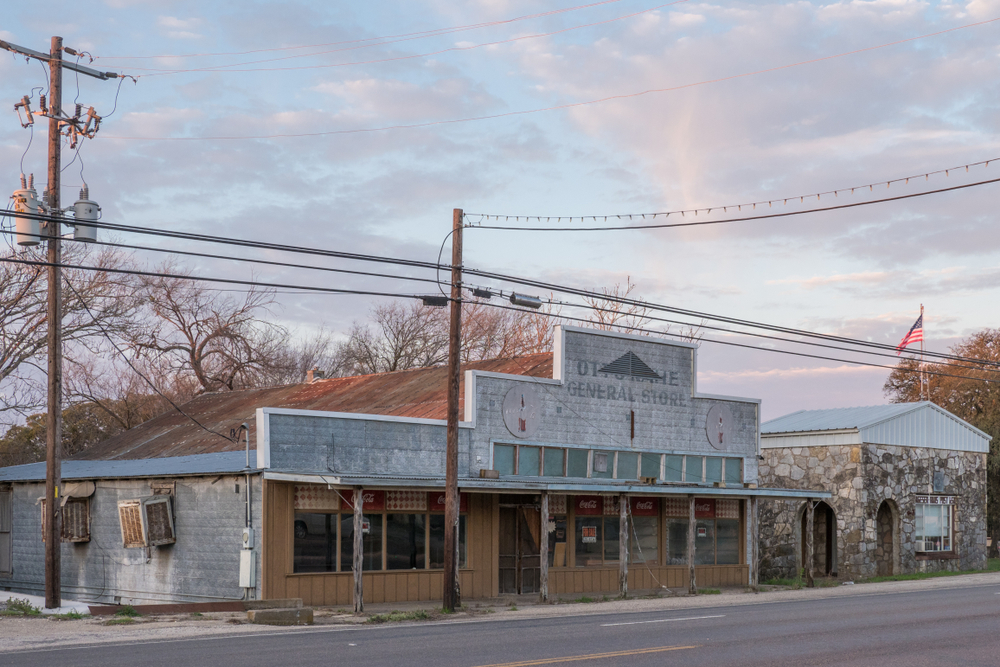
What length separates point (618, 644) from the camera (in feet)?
44.9

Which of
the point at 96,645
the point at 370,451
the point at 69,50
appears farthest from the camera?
the point at 370,451

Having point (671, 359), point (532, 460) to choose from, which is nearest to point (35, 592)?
point (532, 460)

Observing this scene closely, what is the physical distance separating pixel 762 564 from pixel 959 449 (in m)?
8.68

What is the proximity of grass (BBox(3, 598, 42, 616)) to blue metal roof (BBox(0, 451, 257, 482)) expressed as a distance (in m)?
3.80

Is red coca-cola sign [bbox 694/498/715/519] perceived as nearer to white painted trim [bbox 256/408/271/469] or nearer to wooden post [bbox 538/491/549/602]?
wooden post [bbox 538/491/549/602]

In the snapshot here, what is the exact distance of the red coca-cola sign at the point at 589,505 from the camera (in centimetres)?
2617

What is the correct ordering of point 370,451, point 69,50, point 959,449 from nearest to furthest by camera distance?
point 69,50
point 370,451
point 959,449

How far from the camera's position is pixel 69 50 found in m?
20.5

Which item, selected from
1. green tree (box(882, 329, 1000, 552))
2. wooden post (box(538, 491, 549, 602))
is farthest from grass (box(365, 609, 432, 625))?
green tree (box(882, 329, 1000, 552))

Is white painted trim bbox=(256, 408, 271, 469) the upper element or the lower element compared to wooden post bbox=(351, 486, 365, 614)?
upper

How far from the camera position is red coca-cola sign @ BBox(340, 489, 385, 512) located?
2198 centimetres

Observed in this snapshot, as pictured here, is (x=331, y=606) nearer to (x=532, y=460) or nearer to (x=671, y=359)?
(x=532, y=460)

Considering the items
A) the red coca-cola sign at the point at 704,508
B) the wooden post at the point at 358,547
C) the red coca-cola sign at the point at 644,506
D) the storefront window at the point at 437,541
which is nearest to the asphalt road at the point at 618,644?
the wooden post at the point at 358,547

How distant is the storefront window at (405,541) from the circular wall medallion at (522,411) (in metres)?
3.11
